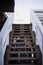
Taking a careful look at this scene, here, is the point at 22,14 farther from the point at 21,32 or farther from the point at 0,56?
the point at 0,56

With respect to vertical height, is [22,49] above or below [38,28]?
below

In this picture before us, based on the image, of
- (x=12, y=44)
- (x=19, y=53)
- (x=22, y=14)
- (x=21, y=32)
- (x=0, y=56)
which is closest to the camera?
(x=0, y=56)

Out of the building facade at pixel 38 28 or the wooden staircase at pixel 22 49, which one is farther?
the wooden staircase at pixel 22 49

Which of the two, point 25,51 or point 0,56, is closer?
point 0,56

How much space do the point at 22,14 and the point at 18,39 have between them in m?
3.37

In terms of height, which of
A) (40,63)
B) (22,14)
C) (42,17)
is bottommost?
(40,63)

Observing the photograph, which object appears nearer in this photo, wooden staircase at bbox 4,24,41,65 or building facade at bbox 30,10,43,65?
building facade at bbox 30,10,43,65

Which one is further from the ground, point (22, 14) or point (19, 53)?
point (22, 14)

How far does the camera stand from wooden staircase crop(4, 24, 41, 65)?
175 inches

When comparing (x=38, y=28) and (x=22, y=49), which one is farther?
(x=22, y=49)

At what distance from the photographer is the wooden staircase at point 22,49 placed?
14.6 feet

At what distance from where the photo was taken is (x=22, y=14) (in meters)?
8.71

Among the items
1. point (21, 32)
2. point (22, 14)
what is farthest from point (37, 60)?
point (22, 14)

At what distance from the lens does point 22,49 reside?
5027 mm
